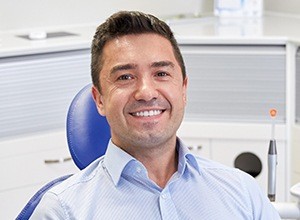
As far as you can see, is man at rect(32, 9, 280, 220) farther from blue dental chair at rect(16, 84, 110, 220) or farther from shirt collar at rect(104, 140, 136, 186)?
blue dental chair at rect(16, 84, 110, 220)

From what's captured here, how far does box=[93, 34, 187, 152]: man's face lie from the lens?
5.50 ft

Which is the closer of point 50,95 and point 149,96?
point 149,96

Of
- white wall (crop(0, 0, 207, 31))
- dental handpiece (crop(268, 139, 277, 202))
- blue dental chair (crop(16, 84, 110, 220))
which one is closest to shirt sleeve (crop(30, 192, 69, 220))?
blue dental chair (crop(16, 84, 110, 220))

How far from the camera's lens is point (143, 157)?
5.65 ft

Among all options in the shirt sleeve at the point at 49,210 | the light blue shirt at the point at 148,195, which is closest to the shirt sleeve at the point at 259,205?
the light blue shirt at the point at 148,195

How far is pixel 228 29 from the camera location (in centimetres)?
356

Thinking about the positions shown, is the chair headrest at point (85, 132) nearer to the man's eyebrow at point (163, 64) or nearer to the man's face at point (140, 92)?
the man's face at point (140, 92)

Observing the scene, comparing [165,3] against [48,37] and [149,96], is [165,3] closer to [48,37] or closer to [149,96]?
[48,37]

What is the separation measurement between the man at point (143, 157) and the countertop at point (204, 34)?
1.40 meters

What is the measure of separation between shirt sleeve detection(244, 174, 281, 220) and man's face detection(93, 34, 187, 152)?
230 millimetres

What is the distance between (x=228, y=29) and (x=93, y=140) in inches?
63.8

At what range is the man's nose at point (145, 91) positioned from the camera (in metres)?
1.67

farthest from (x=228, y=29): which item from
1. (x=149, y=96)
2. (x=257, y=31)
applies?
(x=149, y=96)

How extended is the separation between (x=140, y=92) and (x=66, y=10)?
2156 millimetres
